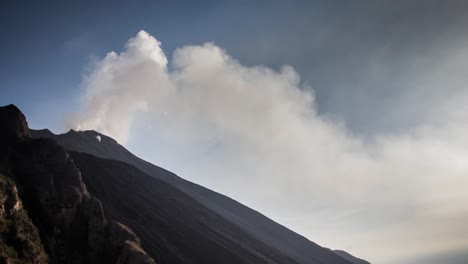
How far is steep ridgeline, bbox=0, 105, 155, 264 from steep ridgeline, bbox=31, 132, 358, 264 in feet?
282

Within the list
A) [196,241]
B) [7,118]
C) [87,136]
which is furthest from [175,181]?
[7,118]

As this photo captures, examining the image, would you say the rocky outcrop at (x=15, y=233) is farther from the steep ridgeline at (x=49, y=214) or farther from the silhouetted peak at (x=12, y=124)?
the silhouetted peak at (x=12, y=124)

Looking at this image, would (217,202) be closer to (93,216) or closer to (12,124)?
(93,216)

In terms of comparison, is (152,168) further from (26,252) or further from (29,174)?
(26,252)

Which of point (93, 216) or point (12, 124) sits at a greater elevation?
point (12, 124)

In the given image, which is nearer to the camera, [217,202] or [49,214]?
[49,214]

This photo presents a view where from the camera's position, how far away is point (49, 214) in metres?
57.4

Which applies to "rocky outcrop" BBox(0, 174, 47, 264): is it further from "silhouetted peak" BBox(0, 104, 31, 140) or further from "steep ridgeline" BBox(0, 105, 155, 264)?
→ "silhouetted peak" BBox(0, 104, 31, 140)

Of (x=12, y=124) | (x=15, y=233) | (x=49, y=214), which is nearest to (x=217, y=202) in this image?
(x=12, y=124)

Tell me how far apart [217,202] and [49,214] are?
434 ft

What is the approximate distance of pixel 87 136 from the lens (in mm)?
176250

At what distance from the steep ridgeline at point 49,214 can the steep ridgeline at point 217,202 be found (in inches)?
3386

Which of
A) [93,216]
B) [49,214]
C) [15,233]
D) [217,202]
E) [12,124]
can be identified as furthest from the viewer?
[217,202]

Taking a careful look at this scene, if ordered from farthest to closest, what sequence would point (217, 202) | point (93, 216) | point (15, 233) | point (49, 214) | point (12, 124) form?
point (217, 202), point (12, 124), point (93, 216), point (49, 214), point (15, 233)
